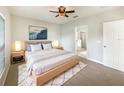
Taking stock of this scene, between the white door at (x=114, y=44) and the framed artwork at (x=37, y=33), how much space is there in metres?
3.71

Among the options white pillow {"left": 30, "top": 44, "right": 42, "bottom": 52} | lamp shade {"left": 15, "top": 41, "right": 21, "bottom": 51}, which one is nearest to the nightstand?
lamp shade {"left": 15, "top": 41, "right": 21, "bottom": 51}

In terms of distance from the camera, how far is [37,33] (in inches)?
242

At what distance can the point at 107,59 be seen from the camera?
4.43 meters

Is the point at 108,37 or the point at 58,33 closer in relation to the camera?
the point at 108,37

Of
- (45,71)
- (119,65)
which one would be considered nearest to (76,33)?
(119,65)

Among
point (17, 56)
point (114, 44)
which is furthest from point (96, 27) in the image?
point (17, 56)

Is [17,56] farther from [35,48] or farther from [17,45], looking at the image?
[35,48]

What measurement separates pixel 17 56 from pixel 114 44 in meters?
4.48

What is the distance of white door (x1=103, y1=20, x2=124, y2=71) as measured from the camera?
3823 millimetres

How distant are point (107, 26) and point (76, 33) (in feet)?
8.23

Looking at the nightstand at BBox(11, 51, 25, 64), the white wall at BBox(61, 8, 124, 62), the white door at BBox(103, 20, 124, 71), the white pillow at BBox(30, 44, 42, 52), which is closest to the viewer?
the white door at BBox(103, 20, 124, 71)

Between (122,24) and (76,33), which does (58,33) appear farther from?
(122,24)

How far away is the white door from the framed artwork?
3.71 metres

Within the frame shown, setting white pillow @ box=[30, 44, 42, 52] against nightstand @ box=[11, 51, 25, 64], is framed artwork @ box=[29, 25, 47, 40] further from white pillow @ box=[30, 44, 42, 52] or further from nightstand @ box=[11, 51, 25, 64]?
nightstand @ box=[11, 51, 25, 64]
